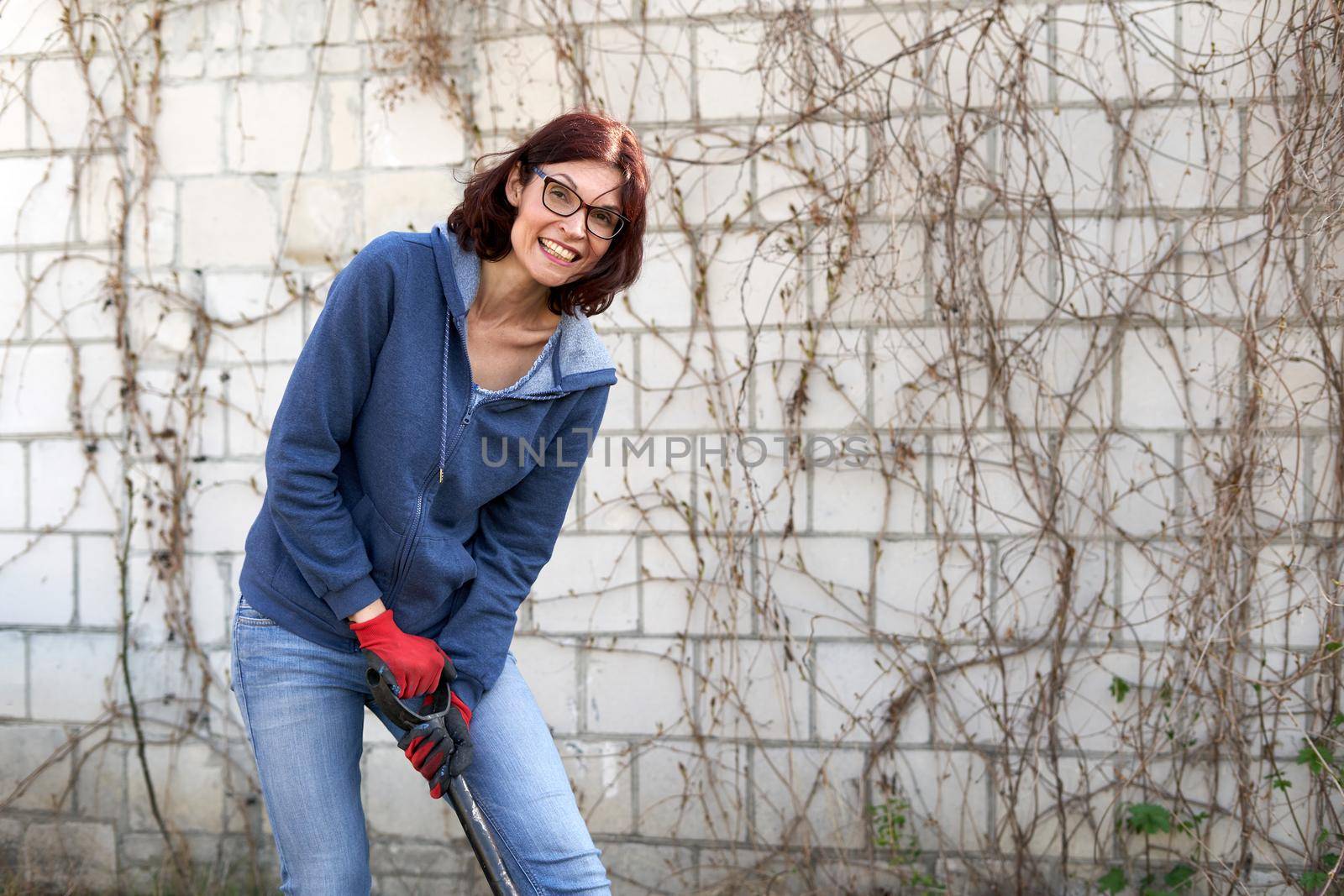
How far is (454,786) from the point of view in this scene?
5.52ft

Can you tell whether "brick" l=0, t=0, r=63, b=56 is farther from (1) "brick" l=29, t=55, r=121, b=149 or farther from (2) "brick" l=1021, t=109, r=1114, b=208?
(2) "brick" l=1021, t=109, r=1114, b=208

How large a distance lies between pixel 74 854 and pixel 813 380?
256 centimetres

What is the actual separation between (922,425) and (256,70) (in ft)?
6.93

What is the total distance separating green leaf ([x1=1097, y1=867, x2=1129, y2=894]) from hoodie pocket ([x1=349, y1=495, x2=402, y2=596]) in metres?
2.02

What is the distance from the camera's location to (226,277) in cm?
297

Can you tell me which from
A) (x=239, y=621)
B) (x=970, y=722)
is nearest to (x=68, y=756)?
(x=239, y=621)

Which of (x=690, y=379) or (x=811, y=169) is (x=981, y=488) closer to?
(x=690, y=379)

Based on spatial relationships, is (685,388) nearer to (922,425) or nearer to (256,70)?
(922,425)

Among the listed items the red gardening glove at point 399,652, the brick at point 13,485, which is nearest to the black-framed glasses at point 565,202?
the red gardening glove at point 399,652

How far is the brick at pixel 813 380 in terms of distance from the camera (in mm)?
2766

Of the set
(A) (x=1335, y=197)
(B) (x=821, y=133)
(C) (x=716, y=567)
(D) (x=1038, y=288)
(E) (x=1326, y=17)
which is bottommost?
(C) (x=716, y=567)

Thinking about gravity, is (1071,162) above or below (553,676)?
above

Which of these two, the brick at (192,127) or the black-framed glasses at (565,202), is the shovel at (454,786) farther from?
the brick at (192,127)

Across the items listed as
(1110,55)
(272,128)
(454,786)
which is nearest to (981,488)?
(1110,55)
